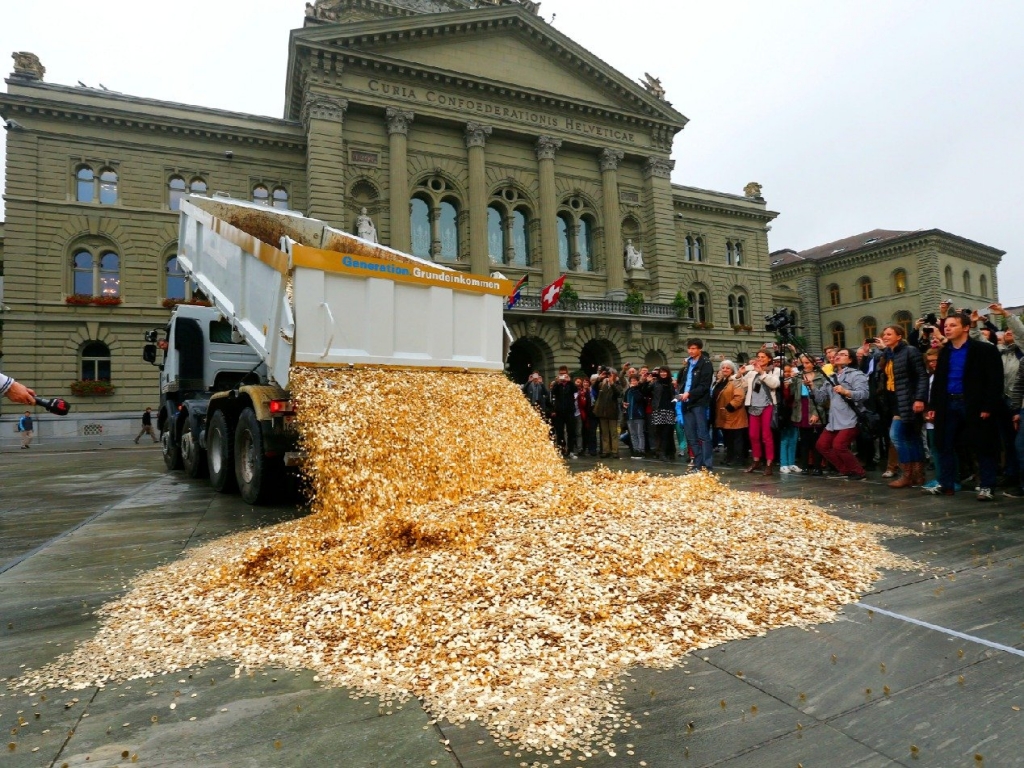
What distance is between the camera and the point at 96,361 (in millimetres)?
25547

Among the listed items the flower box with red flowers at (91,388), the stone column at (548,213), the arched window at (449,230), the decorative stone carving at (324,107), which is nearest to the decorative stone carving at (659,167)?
the stone column at (548,213)

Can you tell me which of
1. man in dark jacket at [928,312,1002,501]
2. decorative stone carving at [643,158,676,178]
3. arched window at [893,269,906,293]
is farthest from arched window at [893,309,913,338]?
man in dark jacket at [928,312,1002,501]

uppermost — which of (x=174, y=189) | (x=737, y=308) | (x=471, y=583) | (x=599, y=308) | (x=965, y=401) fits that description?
(x=174, y=189)

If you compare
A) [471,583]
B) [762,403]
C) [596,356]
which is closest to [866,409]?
[762,403]

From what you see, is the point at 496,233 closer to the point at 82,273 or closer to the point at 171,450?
the point at 82,273

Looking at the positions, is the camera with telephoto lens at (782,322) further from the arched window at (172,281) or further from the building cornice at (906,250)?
the building cornice at (906,250)

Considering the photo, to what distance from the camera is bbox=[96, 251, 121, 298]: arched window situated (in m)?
26.3

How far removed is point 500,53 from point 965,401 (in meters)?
32.0

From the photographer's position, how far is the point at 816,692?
239cm

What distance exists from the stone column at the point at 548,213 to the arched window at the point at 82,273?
2171 cm

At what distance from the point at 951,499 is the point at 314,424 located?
6805 millimetres

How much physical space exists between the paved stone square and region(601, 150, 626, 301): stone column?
30.1 metres

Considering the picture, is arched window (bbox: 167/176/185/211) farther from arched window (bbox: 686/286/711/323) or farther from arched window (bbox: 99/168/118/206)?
arched window (bbox: 686/286/711/323)

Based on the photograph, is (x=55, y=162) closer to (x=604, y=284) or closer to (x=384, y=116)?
(x=384, y=116)
